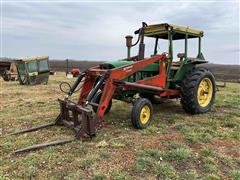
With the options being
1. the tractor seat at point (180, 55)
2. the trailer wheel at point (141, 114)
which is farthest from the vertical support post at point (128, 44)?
the trailer wheel at point (141, 114)

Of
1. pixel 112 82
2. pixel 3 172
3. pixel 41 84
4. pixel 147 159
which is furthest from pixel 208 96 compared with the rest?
pixel 41 84

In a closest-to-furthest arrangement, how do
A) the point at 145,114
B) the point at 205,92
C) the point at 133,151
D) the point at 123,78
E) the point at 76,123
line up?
1. the point at 133,151
2. the point at 76,123
3. the point at 123,78
4. the point at 145,114
5. the point at 205,92

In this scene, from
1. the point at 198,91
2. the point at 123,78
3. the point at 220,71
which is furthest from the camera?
the point at 220,71

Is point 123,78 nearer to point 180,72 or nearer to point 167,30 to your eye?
point 167,30

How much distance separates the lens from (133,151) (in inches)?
159

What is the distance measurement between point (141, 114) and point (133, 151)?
122 centimetres

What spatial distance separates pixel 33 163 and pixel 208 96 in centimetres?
521

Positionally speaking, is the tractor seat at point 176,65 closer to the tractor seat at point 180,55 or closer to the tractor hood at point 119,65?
the tractor seat at point 180,55

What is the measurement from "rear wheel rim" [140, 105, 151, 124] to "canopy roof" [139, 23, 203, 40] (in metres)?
2.16

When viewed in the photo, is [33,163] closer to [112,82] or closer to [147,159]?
[147,159]

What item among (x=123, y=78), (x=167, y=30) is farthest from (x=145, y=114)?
(x=167, y=30)

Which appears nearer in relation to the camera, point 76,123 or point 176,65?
point 76,123

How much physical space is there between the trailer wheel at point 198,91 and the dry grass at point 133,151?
384 mm

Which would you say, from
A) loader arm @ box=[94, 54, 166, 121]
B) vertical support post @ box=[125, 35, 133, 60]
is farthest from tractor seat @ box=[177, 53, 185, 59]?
vertical support post @ box=[125, 35, 133, 60]
